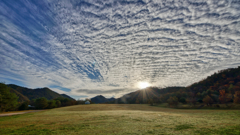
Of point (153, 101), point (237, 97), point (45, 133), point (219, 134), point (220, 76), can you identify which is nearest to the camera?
point (219, 134)

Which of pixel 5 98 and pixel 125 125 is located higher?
pixel 5 98

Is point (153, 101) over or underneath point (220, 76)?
underneath

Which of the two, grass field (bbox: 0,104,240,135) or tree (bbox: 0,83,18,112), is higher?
tree (bbox: 0,83,18,112)

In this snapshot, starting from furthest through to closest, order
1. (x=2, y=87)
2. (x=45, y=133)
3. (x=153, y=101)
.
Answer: (x=153, y=101)
(x=2, y=87)
(x=45, y=133)

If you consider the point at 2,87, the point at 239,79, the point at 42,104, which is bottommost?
the point at 42,104

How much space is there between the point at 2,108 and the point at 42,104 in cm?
4189

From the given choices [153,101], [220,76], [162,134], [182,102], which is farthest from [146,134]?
[220,76]

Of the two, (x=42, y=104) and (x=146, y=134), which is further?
(x=42, y=104)

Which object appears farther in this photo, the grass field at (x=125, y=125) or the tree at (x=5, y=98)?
the tree at (x=5, y=98)

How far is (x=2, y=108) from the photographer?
49.1 m

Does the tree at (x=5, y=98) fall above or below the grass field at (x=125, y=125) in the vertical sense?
above

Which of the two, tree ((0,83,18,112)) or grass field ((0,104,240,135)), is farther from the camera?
tree ((0,83,18,112))

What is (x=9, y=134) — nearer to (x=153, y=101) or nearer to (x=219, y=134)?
(x=219, y=134)

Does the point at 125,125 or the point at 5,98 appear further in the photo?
the point at 5,98
